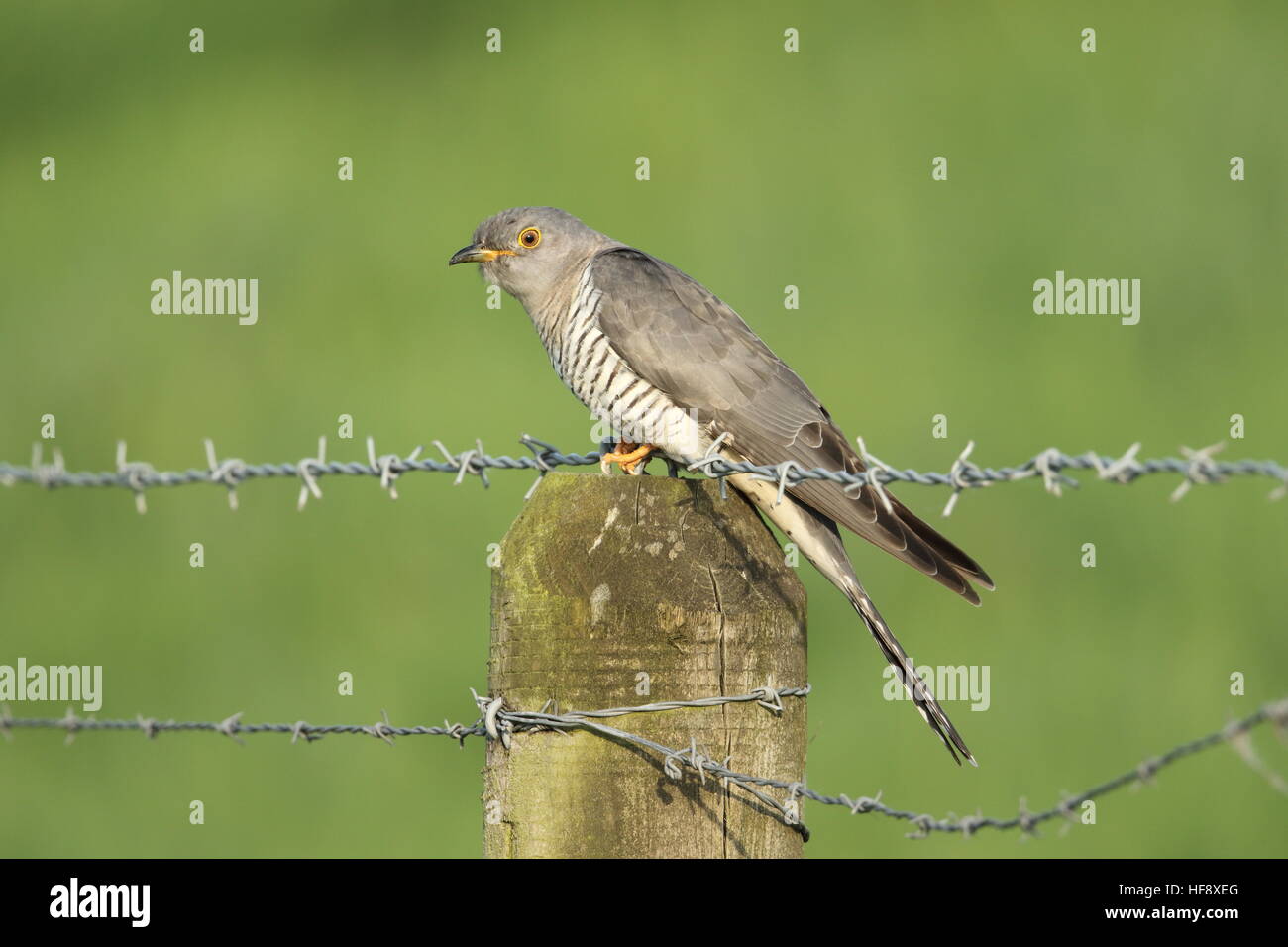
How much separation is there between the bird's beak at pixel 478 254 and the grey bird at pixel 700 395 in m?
0.52

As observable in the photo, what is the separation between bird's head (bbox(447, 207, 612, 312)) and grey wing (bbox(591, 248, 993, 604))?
57 centimetres

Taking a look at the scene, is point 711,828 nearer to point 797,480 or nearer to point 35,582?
point 797,480

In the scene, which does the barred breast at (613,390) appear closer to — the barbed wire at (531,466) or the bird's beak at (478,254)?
the bird's beak at (478,254)

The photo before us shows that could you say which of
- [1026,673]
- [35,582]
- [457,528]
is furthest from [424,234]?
[1026,673]

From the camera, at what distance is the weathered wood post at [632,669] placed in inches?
104

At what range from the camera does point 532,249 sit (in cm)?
544

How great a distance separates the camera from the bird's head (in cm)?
541

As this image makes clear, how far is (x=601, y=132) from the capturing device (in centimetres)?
1007

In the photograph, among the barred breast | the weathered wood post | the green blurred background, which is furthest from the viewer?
the green blurred background
